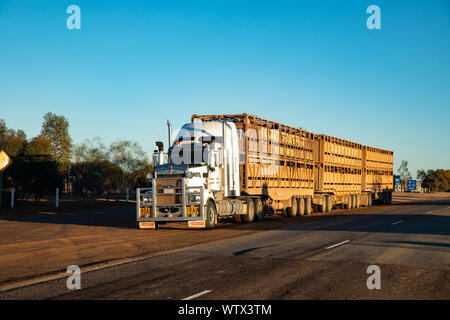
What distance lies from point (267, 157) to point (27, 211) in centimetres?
1664

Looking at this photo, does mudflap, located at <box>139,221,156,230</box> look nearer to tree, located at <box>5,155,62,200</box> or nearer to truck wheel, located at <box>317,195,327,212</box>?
truck wheel, located at <box>317,195,327,212</box>

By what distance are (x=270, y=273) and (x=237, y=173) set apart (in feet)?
38.9

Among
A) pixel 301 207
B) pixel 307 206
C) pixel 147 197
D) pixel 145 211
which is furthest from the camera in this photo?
pixel 307 206

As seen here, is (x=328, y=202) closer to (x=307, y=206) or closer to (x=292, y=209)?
(x=307, y=206)

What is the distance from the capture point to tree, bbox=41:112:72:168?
77500 mm

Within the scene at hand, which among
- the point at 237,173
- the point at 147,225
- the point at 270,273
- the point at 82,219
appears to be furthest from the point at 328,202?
the point at 270,273

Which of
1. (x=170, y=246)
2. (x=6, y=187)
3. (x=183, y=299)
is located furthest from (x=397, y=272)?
(x=6, y=187)

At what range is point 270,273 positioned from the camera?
29.0 feet

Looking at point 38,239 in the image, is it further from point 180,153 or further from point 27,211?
point 27,211

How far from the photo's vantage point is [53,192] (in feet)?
127

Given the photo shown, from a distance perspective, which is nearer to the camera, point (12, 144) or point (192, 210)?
point (192, 210)

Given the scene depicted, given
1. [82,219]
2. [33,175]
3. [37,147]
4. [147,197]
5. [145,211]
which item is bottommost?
[82,219]

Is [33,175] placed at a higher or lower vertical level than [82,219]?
higher

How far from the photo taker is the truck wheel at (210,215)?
17862 millimetres
